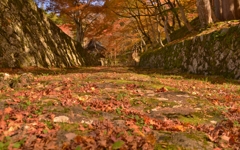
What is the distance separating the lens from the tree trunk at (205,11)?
12257 mm

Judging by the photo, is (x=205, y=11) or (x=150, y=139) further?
(x=205, y=11)

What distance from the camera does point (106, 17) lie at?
22.9 metres

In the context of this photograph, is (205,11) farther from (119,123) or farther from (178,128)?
(119,123)

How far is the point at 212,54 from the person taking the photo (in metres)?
10.3

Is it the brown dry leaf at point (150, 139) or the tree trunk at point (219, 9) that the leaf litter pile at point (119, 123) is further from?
the tree trunk at point (219, 9)

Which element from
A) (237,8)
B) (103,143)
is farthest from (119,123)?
(237,8)

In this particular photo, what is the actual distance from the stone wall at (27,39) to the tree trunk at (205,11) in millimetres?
9621

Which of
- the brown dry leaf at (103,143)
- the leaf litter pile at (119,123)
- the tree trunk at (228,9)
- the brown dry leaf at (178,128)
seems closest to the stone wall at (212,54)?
the tree trunk at (228,9)

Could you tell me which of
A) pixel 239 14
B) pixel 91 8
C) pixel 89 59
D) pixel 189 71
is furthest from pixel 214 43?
pixel 89 59

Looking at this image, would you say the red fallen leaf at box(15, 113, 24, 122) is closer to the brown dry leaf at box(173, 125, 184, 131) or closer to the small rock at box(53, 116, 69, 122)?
the small rock at box(53, 116, 69, 122)

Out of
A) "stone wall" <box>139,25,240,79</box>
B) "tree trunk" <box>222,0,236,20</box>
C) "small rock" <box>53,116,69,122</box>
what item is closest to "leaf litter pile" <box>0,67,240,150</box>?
"small rock" <box>53,116,69,122</box>

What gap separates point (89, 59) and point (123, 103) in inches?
844

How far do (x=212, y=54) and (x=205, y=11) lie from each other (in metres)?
3.46

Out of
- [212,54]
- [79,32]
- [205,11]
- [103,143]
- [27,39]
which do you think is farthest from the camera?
[79,32]
